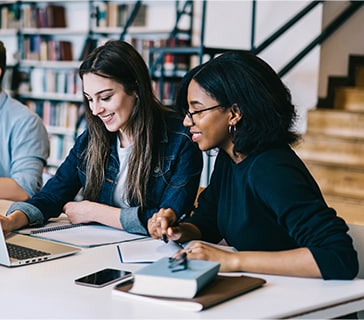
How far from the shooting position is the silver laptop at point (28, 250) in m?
1.66

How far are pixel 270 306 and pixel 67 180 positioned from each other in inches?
44.7

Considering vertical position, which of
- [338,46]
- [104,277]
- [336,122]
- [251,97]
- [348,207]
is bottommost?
[348,207]

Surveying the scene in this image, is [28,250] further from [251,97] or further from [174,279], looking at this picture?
[251,97]

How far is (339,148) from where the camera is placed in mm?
4980

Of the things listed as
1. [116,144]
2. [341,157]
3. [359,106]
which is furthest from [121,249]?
[359,106]

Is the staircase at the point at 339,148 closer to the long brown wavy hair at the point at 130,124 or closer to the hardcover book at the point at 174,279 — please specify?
the long brown wavy hair at the point at 130,124

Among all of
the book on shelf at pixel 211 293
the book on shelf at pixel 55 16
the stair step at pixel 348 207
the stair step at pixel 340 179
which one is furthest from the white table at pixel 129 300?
the book on shelf at pixel 55 16

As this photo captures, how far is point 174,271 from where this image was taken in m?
1.39

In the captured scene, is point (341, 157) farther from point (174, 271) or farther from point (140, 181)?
point (174, 271)

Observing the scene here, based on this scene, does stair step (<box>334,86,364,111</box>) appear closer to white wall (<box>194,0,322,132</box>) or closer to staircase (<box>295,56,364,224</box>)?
staircase (<box>295,56,364,224</box>)

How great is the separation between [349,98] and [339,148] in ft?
1.78

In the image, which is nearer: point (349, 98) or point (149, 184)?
point (149, 184)

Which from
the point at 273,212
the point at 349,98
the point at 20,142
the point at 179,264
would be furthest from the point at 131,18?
the point at 179,264

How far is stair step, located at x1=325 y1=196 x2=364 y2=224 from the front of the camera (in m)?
4.41
